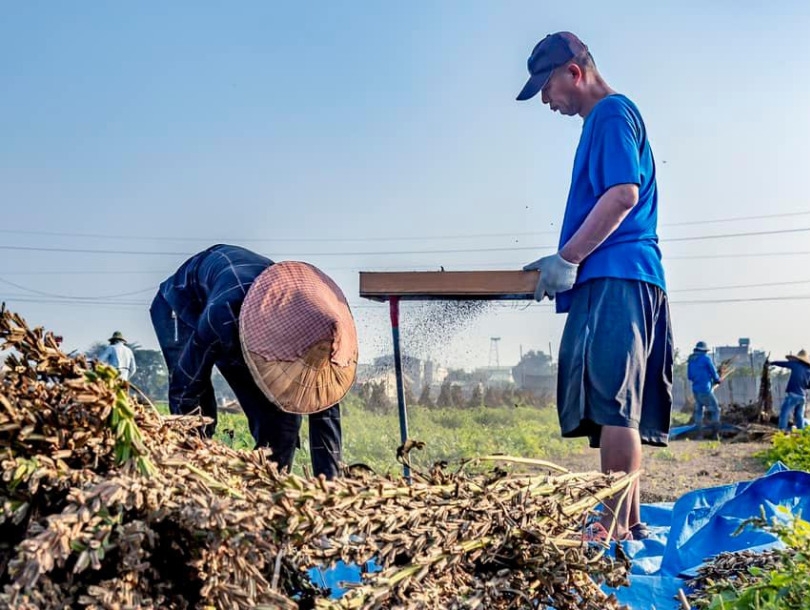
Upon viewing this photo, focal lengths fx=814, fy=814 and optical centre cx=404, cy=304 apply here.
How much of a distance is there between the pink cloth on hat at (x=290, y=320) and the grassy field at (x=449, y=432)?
12.8 ft

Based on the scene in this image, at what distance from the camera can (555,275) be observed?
3496mm

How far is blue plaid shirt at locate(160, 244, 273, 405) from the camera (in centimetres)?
383

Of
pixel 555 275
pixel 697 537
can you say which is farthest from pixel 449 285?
pixel 697 537

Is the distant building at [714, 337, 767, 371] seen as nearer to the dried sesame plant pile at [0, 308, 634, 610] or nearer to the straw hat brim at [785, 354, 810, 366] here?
A: the straw hat brim at [785, 354, 810, 366]

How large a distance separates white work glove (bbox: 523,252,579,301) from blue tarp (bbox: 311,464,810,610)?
106cm

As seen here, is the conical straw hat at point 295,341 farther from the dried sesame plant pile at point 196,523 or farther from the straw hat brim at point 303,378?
the dried sesame plant pile at point 196,523

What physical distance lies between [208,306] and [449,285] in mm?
1150

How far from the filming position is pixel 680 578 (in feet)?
8.89

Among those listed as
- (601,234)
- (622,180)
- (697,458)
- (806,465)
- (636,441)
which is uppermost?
(622,180)

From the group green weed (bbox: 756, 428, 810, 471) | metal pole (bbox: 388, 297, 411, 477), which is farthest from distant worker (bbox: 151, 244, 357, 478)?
green weed (bbox: 756, 428, 810, 471)

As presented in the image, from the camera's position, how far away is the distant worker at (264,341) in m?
3.63

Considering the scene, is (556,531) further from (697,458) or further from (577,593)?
(697,458)

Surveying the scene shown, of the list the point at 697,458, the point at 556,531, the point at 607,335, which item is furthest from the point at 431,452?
the point at 556,531

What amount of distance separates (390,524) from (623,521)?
225cm
